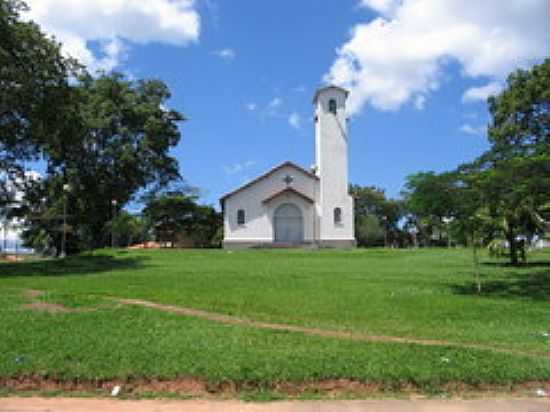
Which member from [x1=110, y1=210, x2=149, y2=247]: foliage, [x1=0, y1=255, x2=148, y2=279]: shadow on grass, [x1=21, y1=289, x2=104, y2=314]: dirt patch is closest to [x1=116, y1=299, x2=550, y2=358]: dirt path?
[x1=21, y1=289, x2=104, y2=314]: dirt patch

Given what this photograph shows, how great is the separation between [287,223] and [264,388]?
35604mm

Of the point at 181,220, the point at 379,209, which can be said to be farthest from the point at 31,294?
the point at 379,209

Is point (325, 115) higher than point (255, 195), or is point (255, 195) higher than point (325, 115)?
point (325, 115)

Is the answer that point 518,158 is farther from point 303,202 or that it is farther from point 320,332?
point 303,202

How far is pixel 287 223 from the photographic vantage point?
4156 cm

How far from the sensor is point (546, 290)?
14906mm

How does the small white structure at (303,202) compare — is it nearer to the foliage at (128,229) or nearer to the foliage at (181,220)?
the foliage at (181,220)

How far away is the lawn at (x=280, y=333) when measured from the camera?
6.32 meters

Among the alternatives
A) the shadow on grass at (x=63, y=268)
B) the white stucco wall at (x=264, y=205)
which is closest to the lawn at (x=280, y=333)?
the shadow on grass at (x=63, y=268)

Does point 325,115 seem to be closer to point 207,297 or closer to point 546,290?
point 546,290

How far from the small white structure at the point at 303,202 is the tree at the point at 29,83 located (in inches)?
726

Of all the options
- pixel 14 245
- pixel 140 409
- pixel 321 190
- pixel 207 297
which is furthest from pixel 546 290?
pixel 14 245

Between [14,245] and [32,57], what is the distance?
→ 3097 centimetres

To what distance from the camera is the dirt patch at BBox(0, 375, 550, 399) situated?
5.89 meters
